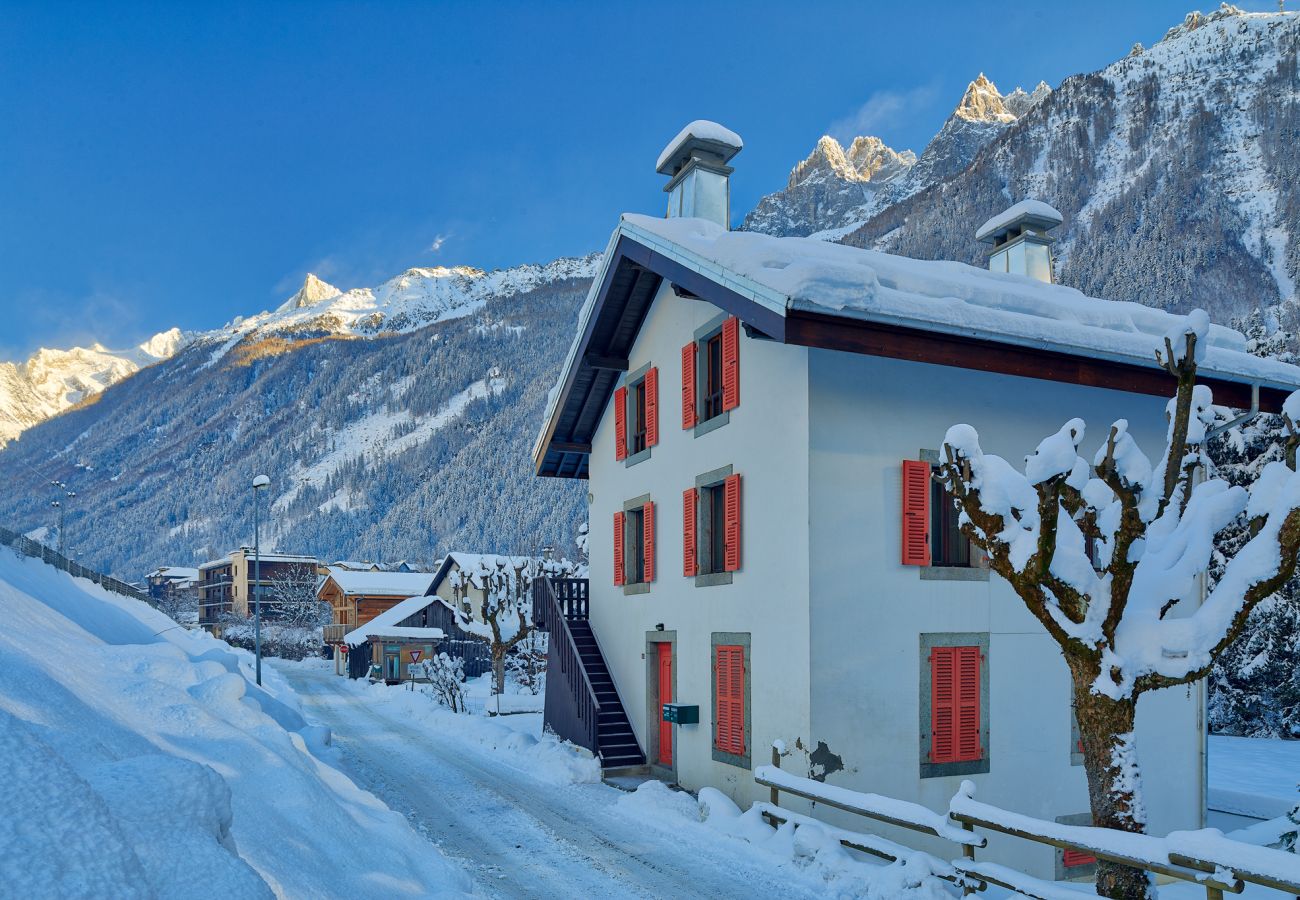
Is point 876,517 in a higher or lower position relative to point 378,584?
higher

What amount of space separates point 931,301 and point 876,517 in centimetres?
305

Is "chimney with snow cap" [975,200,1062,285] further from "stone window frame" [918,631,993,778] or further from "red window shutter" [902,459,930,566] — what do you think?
"stone window frame" [918,631,993,778]

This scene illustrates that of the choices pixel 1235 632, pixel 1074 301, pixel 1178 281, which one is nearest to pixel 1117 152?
pixel 1178 281

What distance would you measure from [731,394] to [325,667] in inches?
2241

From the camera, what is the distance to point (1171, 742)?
553 inches

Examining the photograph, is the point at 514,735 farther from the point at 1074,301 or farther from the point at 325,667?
the point at 325,667

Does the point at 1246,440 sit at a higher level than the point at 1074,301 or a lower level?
lower

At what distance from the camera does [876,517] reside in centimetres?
1251

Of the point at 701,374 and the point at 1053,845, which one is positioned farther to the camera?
the point at 701,374

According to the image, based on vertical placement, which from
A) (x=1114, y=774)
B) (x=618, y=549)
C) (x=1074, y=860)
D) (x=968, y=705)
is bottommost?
(x=1074, y=860)

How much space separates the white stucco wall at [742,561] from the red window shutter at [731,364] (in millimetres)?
143

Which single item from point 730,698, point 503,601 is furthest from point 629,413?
point 503,601

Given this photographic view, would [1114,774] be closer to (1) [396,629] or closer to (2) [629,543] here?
(2) [629,543]

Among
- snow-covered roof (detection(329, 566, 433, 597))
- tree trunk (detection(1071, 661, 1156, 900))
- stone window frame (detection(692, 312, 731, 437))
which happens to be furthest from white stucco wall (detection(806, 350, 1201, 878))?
snow-covered roof (detection(329, 566, 433, 597))
